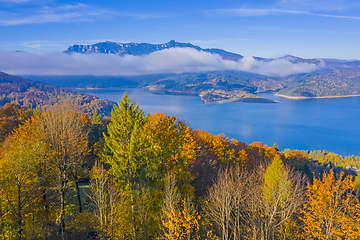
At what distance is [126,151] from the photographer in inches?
608

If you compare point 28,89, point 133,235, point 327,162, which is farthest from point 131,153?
point 28,89

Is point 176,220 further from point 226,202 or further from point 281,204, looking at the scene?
point 281,204

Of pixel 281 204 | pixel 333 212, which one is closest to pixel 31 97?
pixel 281 204

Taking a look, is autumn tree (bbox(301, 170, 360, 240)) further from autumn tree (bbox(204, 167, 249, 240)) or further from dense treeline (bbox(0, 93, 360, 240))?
autumn tree (bbox(204, 167, 249, 240))

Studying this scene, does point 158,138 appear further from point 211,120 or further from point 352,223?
point 211,120

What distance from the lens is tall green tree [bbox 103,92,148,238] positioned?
15266mm

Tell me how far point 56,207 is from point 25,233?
358cm

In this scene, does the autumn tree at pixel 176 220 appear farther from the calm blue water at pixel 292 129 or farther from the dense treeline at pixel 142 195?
the calm blue water at pixel 292 129

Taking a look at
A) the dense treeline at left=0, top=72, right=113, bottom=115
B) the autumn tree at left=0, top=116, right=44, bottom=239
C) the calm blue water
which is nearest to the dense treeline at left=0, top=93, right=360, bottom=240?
the autumn tree at left=0, top=116, right=44, bottom=239

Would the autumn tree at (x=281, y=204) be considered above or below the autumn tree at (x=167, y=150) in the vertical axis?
below

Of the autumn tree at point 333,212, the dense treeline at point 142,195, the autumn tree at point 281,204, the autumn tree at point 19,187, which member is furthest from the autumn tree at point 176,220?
the autumn tree at point 19,187

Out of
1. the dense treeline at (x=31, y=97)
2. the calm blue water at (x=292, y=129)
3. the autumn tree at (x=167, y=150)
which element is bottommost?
the calm blue water at (x=292, y=129)

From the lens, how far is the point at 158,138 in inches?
701

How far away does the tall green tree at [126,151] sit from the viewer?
Answer: 15266 millimetres
